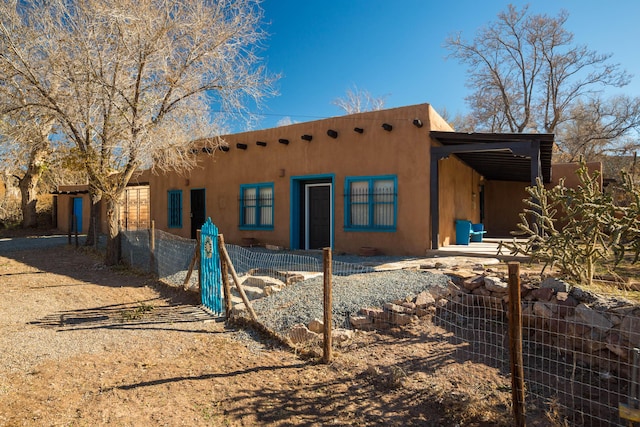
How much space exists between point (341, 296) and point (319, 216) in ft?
19.2

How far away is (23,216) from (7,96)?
51.8ft

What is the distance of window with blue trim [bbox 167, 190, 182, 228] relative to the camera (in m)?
15.1

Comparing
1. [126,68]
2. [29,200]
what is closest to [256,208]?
[126,68]

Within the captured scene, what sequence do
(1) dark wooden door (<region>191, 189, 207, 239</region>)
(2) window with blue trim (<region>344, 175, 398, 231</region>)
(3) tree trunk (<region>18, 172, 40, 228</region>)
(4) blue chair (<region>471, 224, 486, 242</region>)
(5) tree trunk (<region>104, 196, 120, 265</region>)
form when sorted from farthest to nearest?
(3) tree trunk (<region>18, 172, 40, 228</region>) < (1) dark wooden door (<region>191, 189, 207, 239</region>) < (4) blue chair (<region>471, 224, 486, 242</region>) < (5) tree trunk (<region>104, 196, 120, 265</region>) < (2) window with blue trim (<region>344, 175, 398, 231</region>)

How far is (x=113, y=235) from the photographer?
1041 centimetres

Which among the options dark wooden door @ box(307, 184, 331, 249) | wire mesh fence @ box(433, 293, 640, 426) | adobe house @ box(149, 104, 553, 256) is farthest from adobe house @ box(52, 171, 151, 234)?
wire mesh fence @ box(433, 293, 640, 426)

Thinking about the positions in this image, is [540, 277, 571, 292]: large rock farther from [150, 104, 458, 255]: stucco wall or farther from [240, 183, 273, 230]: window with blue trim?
[240, 183, 273, 230]: window with blue trim

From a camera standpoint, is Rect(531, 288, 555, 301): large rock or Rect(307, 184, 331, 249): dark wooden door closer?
Rect(531, 288, 555, 301): large rock

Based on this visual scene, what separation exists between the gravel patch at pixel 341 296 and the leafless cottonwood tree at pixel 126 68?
18.3 ft

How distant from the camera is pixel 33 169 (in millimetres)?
20203

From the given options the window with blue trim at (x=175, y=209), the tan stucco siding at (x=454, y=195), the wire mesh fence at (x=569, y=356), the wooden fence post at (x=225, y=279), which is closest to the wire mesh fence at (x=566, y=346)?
the wire mesh fence at (x=569, y=356)

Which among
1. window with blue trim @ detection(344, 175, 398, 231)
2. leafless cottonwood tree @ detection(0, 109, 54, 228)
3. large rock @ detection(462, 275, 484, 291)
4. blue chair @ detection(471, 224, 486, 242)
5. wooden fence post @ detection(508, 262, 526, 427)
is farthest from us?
blue chair @ detection(471, 224, 486, 242)

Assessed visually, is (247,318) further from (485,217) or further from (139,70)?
(485,217)

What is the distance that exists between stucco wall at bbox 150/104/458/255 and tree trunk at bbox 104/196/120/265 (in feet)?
11.8
